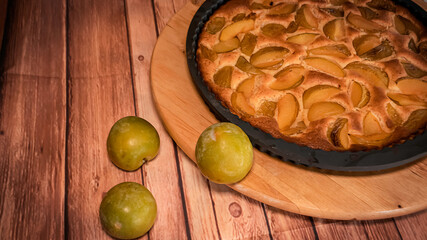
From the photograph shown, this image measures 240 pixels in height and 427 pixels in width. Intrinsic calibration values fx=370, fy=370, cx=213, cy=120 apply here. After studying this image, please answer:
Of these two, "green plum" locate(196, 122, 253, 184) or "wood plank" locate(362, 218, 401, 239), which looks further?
"wood plank" locate(362, 218, 401, 239)

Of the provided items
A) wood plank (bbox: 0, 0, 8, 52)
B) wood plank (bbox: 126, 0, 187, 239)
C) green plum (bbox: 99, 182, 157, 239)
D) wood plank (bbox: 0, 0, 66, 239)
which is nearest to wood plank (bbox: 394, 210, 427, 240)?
wood plank (bbox: 126, 0, 187, 239)

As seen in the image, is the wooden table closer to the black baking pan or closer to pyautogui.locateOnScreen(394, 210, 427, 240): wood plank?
pyautogui.locateOnScreen(394, 210, 427, 240): wood plank

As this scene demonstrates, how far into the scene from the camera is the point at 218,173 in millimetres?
1257

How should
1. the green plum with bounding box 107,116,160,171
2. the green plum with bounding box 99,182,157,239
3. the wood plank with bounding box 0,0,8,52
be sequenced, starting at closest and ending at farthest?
1. the green plum with bounding box 99,182,157,239
2. the green plum with bounding box 107,116,160,171
3. the wood plank with bounding box 0,0,8,52

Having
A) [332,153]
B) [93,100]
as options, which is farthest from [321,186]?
[93,100]

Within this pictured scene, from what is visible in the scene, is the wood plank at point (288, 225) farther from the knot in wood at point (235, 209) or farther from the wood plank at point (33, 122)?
the wood plank at point (33, 122)

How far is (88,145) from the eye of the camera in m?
1.59

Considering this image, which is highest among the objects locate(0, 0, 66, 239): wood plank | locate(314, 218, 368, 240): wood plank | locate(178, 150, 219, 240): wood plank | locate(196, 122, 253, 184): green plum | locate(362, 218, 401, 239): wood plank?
locate(196, 122, 253, 184): green plum

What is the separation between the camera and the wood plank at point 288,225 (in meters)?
1.39

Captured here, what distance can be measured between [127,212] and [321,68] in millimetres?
997

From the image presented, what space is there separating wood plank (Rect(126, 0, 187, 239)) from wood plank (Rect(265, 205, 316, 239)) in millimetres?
337

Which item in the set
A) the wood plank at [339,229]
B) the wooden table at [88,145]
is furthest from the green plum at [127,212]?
the wood plank at [339,229]

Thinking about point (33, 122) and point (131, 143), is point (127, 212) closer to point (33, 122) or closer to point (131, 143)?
point (131, 143)

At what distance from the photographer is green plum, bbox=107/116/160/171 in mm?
1380
